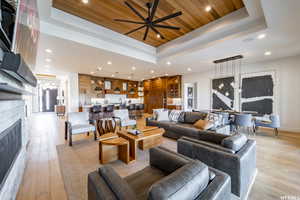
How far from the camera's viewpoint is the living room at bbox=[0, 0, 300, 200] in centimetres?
115

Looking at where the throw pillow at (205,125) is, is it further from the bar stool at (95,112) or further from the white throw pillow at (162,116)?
the bar stool at (95,112)

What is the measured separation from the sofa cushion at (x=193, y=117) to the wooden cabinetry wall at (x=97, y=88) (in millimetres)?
6620

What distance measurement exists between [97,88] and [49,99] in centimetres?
744

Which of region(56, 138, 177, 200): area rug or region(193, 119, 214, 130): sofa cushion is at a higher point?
region(193, 119, 214, 130): sofa cushion

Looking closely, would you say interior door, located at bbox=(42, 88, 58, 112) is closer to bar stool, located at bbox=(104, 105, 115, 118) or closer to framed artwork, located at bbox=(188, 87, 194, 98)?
bar stool, located at bbox=(104, 105, 115, 118)

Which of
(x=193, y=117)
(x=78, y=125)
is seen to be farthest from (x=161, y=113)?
(x=78, y=125)

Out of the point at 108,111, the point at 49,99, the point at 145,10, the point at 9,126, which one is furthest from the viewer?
the point at 49,99

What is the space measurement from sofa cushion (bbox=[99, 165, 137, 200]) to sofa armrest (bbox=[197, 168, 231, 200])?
0.50 m

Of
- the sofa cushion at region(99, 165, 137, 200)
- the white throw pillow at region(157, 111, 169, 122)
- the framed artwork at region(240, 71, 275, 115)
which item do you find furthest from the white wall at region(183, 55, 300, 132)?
the sofa cushion at region(99, 165, 137, 200)

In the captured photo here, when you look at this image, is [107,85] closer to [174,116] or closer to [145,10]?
[174,116]

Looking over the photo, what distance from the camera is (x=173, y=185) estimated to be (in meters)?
0.78

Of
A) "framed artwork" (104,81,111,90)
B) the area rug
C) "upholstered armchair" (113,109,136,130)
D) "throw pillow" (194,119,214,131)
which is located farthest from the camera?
"framed artwork" (104,81,111,90)

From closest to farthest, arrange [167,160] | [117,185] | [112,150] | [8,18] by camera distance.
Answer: [117,185] → [8,18] → [167,160] → [112,150]

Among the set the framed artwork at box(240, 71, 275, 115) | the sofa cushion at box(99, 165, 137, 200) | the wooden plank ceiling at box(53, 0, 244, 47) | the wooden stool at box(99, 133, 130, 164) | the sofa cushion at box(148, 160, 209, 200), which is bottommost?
the wooden stool at box(99, 133, 130, 164)
